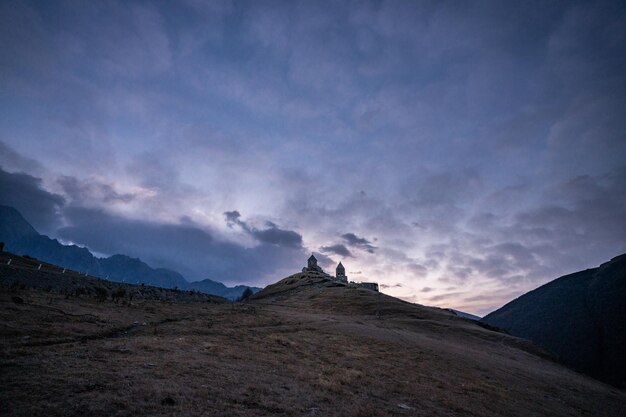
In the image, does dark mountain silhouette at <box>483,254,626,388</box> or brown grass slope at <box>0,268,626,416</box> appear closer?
brown grass slope at <box>0,268,626,416</box>

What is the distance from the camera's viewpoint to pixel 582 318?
9656 cm

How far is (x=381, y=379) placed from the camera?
1579 centimetres

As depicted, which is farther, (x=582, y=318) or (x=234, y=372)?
(x=582, y=318)

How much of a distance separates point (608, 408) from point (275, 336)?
25.9 meters

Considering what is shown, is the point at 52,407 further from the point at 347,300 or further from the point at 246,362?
the point at 347,300

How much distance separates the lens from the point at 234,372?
1245 cm

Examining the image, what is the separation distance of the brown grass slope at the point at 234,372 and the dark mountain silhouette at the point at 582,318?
72.0 m

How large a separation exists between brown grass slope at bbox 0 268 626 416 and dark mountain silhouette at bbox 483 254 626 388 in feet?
236

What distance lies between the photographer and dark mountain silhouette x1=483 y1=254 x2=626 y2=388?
81.4 m

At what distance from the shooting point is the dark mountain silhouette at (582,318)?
267ft

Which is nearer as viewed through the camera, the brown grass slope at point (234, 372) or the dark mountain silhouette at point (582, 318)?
the brown grass slope at point (234, 372)

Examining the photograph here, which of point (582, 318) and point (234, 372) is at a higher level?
point (582, 318)

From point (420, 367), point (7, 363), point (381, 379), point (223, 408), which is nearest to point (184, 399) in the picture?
point (223, 408)

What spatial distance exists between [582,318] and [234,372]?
12601 centimetres
